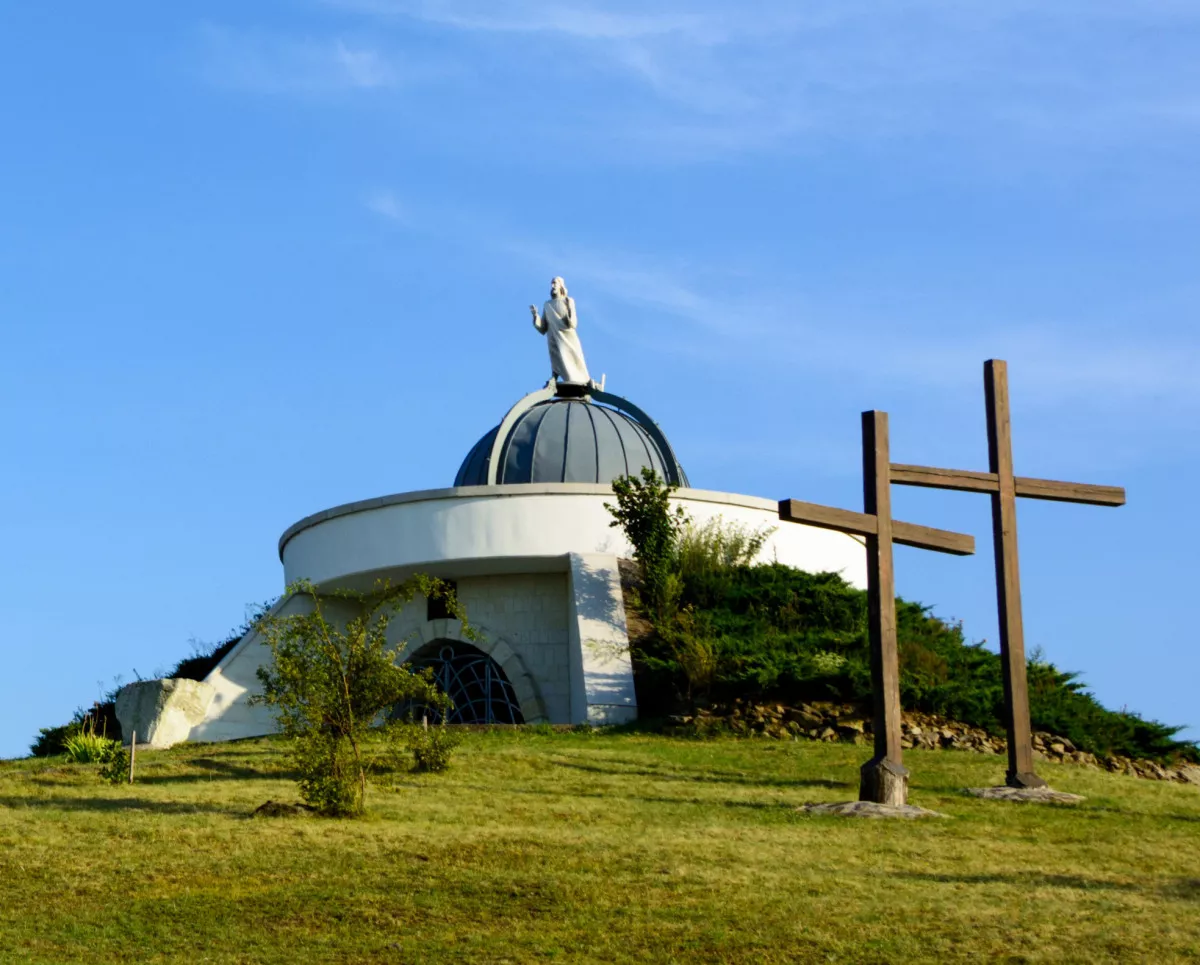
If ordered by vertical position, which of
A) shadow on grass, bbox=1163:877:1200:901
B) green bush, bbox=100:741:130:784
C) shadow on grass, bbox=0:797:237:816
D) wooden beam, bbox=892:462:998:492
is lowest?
shadow on grass, bbox=1163:877:1200:901

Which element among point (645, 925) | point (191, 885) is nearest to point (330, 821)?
point (191, 885)

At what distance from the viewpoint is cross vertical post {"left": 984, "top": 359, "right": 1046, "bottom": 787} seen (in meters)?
15.8

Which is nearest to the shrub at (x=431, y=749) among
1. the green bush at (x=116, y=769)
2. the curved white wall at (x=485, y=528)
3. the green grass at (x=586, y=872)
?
the green grass at (x=586, y=872)

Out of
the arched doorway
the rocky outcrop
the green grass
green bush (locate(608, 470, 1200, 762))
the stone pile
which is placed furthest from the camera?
the arched doorway

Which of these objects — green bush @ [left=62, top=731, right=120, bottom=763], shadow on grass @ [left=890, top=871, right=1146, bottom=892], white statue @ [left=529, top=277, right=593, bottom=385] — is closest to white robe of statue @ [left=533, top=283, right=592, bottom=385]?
white statue @ [left=529, top=277, right=593, bottom=385]

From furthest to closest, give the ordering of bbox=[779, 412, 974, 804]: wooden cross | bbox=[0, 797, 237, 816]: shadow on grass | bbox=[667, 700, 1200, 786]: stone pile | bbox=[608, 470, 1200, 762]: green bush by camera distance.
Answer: bbox=[608, 470, 1200, 762]: green bush < bbox=[667, 700, 1200, 786]: stone pile < bbox=[779, 412, 974, 804]: wooden cross < bbox=[0, 797, 237, 816]: shadow on grass

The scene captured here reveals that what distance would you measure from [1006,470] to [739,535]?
8205mm

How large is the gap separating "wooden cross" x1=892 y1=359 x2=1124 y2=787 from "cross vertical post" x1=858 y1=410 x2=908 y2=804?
0.40 meters

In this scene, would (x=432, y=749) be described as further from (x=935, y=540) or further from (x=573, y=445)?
(x=573, y=445)

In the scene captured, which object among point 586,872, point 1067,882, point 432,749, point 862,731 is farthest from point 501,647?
point 1067,882

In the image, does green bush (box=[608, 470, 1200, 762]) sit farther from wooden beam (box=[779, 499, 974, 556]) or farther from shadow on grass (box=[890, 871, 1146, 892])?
shadow on grass (box=[890, 871, 1146, 892])

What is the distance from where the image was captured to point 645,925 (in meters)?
9.84

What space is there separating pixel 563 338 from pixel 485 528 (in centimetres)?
472

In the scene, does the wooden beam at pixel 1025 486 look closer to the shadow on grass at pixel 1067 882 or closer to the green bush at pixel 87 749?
the shadow on grass at pixel 1067 882
